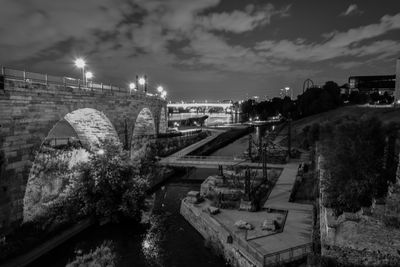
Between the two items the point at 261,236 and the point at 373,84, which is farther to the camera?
the point at 373,84

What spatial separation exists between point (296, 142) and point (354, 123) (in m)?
31.4

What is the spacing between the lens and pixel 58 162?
1884 centimetres

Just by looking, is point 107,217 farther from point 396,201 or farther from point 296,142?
point 296,142

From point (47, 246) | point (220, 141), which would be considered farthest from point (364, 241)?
point (220, 141)

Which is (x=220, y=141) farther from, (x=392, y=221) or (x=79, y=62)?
(x=392, y=221)

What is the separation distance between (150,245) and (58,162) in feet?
26.9

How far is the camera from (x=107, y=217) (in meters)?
17.5

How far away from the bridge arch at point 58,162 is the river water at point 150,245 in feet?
8.64

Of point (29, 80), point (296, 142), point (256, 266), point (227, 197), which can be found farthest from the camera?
point (296, 142)

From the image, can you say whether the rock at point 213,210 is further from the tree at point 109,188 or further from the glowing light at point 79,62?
the glowing light at point 79,62

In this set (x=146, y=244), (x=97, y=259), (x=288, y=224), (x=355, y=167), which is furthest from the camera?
(x=146, y=244)

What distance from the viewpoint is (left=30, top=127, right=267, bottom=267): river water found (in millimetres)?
13969

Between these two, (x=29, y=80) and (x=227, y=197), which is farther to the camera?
(x=227, y=197)

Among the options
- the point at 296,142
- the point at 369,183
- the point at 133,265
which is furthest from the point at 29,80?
the point at 296,142
